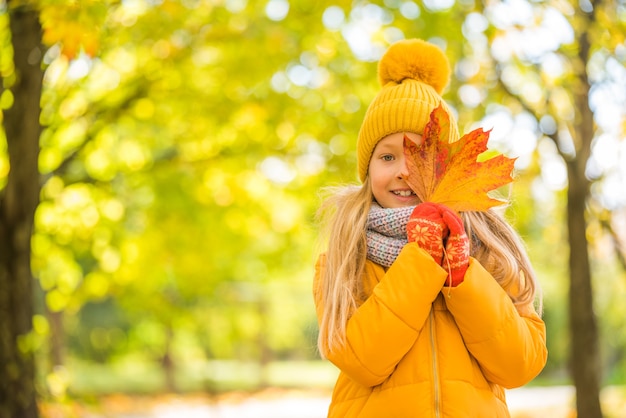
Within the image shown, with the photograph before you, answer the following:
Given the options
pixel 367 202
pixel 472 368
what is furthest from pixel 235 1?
pixel 472 368

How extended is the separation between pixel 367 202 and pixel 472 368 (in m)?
0.59

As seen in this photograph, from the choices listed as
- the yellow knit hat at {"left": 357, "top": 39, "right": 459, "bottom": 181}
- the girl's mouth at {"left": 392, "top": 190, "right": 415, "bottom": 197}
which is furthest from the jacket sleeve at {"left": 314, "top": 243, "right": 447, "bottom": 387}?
the yellow knit hat at {"left": 357, "top": 39, "right": 459, "bottom": 181}

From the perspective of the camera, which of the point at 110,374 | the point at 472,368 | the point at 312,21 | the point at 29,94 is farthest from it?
A: the point at 110,374

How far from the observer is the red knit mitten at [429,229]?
6.70 feet

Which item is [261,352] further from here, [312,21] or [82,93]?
[312,21]

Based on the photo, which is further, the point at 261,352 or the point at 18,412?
the point at 261,352

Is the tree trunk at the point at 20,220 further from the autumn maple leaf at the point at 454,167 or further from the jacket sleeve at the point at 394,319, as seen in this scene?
the jacket sleeve at the point at 394,319

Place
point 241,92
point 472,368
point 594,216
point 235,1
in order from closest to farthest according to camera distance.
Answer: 1. point 472,368
2. point 235,1
3. point 241,92
4. point 594,216

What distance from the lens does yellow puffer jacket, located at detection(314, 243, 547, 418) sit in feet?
6.61

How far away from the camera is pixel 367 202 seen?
2.35 m

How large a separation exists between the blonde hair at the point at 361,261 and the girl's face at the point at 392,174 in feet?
0.23

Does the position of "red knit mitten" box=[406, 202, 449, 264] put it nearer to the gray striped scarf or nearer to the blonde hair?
the gray striped scarf

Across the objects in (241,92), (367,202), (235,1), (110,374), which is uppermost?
(235,1)

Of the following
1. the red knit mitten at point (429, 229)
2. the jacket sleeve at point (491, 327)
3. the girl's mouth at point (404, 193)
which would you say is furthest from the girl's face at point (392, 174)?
the jacket sleeve at point (491, 327)
